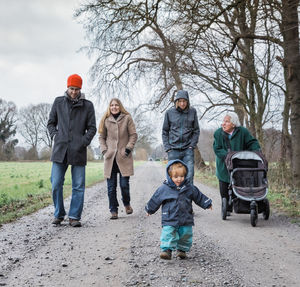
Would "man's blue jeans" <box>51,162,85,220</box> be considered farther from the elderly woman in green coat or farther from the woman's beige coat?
the elderly woman in green coat

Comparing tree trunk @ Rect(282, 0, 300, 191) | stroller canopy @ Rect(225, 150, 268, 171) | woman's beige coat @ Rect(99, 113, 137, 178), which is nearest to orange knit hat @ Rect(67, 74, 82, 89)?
woman's beige coat @ Rect(99, 113, 137, 178)

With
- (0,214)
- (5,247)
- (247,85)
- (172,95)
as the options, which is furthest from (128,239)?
(172,95)

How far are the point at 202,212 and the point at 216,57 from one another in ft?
17.5

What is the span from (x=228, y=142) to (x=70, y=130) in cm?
281

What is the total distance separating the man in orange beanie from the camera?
5930 mm

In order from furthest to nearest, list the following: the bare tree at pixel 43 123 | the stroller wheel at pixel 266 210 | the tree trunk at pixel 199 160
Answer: the bare tree at pixel 43 123 < the tree trunk at pixel 199 160 < the stroller wheel at pixel 266 210

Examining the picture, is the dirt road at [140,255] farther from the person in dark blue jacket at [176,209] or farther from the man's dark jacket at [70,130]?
the man's dark jacket at [70,130]

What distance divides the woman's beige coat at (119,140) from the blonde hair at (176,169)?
2.68m

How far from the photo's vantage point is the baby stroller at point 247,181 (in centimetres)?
607

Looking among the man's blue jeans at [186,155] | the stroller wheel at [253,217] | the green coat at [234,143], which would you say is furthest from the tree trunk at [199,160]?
the stroller wheel at [253,217]

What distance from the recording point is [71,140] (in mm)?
5980

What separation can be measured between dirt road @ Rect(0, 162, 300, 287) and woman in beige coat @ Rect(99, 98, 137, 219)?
800 millimetres

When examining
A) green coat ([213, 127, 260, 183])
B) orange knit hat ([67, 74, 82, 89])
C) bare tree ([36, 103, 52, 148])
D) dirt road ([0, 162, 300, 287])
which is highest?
bare tree ([36, 103, 52, 148])

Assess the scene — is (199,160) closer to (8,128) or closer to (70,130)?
(70,130)
